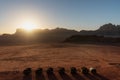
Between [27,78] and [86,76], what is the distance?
4.37m

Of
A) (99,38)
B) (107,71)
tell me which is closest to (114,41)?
(99,38)

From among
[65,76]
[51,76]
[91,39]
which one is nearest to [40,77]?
[51,76]

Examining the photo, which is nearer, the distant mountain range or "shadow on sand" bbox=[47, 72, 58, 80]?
"shadow on sand" bbox=[47, 72, 58, 80]

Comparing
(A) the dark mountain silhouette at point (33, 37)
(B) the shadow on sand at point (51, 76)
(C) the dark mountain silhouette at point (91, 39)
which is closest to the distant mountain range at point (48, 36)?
(A) the dark mountain silhouette at point (33, 37)

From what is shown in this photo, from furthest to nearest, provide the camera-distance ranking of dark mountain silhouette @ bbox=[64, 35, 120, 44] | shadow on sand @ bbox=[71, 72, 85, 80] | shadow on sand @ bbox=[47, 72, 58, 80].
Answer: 1. dark mountain silhouette @ bbox=[64, 35, 120, 44]
2. shadow on sand @ bbox=[47, 72, 58, 80]
3. shadow on sand @ bbox=[71, 72, 85, 80]

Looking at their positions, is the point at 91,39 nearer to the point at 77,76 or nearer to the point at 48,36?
the point at 48,36

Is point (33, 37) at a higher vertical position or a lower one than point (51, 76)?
higher

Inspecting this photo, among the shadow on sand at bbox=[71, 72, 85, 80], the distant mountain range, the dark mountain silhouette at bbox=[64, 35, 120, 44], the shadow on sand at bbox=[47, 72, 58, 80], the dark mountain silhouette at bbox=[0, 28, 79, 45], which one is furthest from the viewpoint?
the distant mountain range

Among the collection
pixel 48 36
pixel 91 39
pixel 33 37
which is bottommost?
pixel 91 39

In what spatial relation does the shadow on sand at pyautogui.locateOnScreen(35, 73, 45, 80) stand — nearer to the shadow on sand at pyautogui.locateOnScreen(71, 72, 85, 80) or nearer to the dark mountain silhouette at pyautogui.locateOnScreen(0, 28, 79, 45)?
the shadow on sand at pyautogui.locateOnScreen(71, 72, 85, 80)

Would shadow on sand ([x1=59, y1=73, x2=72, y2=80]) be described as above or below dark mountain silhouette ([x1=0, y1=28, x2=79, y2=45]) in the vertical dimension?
below

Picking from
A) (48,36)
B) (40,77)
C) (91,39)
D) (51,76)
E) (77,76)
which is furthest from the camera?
(48,36)

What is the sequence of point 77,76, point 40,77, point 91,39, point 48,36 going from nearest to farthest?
point 40,77 < point 77,76 < point 91,39 < point 48,36

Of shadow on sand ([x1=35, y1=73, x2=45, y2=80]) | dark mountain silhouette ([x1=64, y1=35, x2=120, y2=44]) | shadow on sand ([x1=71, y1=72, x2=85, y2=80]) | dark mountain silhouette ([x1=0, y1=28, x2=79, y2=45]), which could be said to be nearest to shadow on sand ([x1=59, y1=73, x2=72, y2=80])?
shadow on sand ([x1=71, y1=72, x2=85, y2=80])
